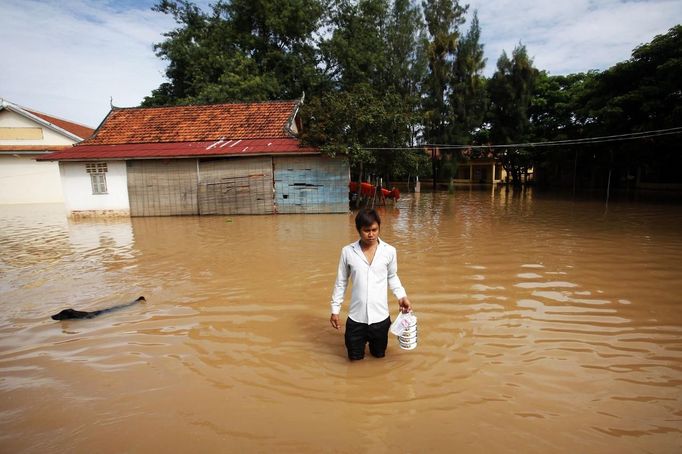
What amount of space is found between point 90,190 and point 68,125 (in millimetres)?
16848

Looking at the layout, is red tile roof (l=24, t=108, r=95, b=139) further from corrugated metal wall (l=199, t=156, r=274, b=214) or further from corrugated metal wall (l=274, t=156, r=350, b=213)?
corrugated metal wall (l=274, t=156, r=350, b=213)

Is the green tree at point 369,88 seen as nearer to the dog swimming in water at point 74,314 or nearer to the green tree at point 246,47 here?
the green tree at point 246,47

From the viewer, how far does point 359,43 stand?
85.6 feet

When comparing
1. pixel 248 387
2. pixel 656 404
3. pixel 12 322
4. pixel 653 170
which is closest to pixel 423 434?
pixel 248 387

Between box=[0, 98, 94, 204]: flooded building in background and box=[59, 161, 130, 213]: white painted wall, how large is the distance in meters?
9.46

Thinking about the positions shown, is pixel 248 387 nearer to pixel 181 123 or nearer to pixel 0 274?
pixel 0 274

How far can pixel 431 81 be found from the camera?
28.4 m

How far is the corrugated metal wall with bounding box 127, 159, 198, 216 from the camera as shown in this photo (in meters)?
15.7

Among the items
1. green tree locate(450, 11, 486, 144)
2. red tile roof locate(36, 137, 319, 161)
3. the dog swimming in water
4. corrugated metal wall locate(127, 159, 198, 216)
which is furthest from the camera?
green tree locate(450, 11, 486, 144)

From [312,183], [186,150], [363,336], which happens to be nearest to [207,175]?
[186,150]

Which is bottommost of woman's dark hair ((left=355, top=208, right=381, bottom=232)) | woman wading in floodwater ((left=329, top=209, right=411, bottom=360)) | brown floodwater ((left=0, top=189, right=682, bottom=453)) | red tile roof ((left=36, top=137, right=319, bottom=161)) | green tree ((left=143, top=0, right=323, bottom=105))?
brown floodwater ((left=0, top=189, right=682, bottom=453))

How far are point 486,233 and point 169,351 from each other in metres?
8.39

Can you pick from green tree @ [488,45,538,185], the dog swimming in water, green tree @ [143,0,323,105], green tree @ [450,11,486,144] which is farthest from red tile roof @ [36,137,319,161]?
green tree @ [488,45,538,185]

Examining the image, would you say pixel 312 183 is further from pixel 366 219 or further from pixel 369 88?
pixel 366 219
